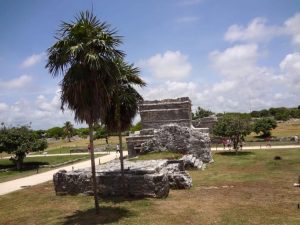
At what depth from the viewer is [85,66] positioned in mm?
14398

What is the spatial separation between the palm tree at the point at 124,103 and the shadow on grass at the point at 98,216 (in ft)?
8.47

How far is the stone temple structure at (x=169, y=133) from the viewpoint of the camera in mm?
32812

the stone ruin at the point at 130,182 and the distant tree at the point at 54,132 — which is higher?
the distant tree at the point at 54,132

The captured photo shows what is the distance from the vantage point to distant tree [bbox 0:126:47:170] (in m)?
37.5

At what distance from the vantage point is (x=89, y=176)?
1922cm

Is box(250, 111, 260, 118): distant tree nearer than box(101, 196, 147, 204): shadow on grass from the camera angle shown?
No

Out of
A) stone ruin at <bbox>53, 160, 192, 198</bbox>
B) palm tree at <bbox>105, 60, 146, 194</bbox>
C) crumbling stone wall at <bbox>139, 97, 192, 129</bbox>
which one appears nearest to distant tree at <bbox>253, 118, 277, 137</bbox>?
crumbling stone wall at <bbox>139, 97, 192, 129</bbox>

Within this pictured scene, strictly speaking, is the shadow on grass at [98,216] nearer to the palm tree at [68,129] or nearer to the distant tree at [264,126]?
the distant tree at [264,126]

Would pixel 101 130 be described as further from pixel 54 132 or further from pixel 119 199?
pixel 54 132

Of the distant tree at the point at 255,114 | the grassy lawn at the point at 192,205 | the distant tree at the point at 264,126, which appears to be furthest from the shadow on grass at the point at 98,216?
the distant tree at the point at 255,114

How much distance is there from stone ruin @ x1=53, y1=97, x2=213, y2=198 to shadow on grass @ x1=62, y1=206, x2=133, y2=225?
2448 millimetres

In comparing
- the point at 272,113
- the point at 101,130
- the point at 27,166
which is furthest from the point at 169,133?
the point at 272,113

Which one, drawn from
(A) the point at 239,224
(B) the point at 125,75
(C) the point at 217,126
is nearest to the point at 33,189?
(B) the point at 125,75

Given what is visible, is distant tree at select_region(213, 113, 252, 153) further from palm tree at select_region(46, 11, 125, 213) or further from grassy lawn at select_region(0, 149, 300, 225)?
palm tree at select_region(46, 11, 125, 213)
